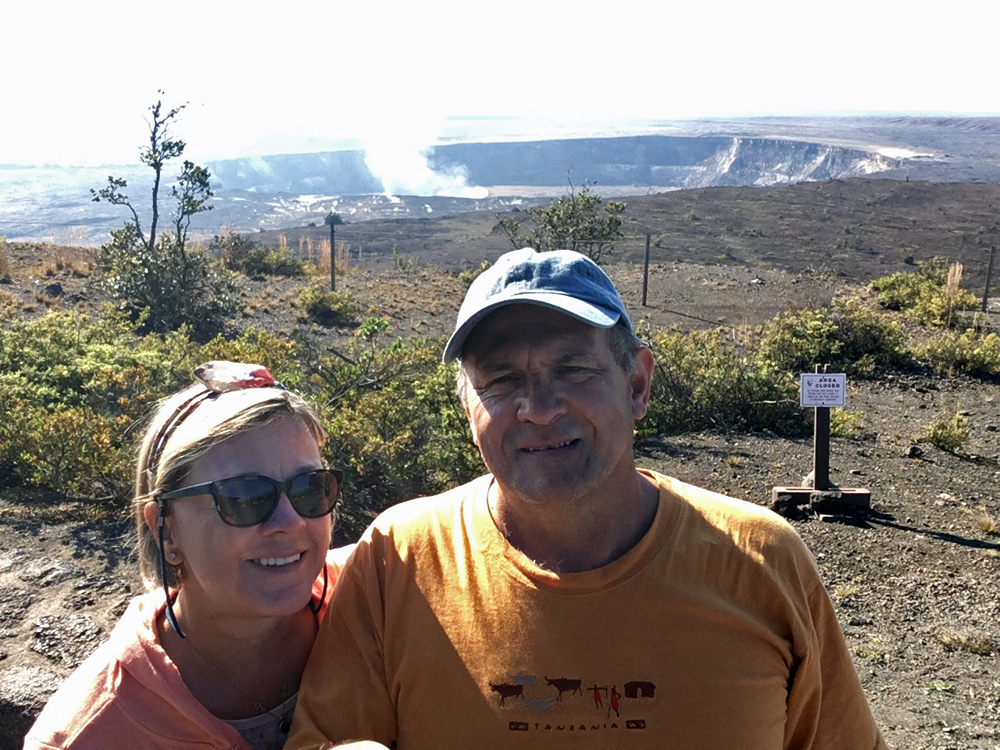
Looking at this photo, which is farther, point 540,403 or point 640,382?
point 640,382

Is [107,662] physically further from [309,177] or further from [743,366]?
[309,177]

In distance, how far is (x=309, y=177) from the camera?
9525cm

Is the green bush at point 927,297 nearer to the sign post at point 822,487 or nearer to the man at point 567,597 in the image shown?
the sign post at point 822,487

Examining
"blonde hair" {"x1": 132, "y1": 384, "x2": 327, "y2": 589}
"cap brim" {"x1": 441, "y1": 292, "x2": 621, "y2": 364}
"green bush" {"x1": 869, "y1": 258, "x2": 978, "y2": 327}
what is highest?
"cap brim" {"x1": 441, "y1": 292, "x2": 621, "y2": 364}

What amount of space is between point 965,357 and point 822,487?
6.07 meters

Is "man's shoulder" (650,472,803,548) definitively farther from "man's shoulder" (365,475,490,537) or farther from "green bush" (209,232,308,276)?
"green bush" (209,232,308,276)

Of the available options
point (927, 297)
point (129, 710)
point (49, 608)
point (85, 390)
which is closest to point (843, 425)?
point (85, 390)

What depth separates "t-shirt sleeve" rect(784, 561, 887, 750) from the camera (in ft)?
5.44

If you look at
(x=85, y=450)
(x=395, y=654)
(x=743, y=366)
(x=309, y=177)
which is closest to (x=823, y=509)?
(x=743, y=366)

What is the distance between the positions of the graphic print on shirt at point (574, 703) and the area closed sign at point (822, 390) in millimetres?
4602

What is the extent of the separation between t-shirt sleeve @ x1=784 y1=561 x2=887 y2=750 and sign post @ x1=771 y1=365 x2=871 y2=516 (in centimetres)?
431

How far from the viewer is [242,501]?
1672mm

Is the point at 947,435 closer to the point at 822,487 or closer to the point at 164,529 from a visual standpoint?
the point at 822,487

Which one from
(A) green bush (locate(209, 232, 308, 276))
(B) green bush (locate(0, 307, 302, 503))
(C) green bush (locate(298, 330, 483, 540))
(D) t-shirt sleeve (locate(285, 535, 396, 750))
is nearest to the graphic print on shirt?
(D) t-shirt sleeve (locate(285, 535, 396, 750))
